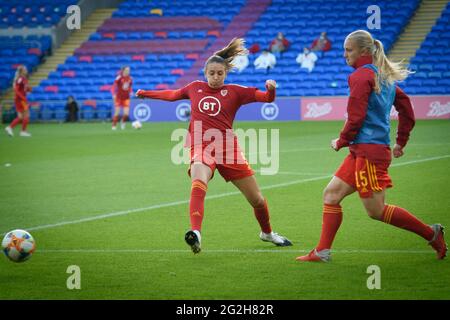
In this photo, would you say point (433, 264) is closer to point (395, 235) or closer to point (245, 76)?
point (395, 235)

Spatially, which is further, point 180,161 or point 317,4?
point 317,4

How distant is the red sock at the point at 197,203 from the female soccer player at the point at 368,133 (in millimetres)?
1199

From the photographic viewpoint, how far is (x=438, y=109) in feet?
93.2

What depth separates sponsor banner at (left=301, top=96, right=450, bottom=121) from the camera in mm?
28359

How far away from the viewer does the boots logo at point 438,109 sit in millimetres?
28312

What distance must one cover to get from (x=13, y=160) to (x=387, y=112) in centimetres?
1233

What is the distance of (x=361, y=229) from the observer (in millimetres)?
9062

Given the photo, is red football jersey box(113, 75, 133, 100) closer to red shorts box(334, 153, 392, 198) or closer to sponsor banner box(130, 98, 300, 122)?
sponsor banner box(130, 98, 300, 122)

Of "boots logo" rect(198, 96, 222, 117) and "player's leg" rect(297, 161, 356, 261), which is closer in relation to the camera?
"player's leg" rect(297, 161, 356, 261)

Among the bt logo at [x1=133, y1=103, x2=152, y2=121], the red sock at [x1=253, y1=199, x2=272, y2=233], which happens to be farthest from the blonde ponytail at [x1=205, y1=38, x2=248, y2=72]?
the bt logo at [x1=133, y1=103, x2=152, y2=121]

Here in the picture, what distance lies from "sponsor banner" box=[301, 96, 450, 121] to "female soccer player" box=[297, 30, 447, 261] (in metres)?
21.0
